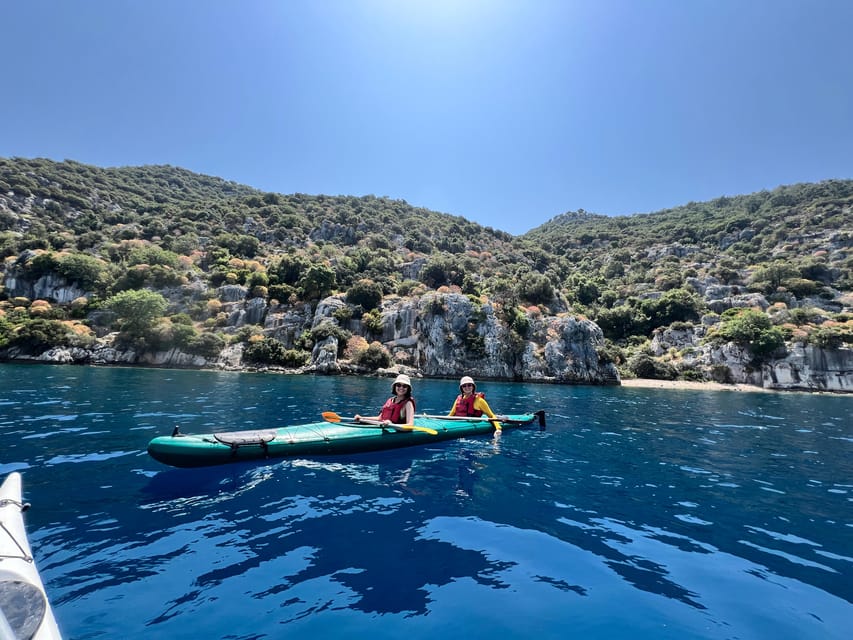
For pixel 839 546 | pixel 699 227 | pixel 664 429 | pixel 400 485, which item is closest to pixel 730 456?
pixel 664 429

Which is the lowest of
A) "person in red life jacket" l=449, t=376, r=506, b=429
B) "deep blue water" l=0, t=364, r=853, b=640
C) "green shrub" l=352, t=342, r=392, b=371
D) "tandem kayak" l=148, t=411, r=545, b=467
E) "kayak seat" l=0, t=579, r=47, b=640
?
"deep blue water" l=0, t=364, r=853, b=640

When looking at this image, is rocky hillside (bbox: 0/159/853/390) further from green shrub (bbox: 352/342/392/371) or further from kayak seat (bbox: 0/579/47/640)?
kayak seat (bbox: 0/579/47/640)

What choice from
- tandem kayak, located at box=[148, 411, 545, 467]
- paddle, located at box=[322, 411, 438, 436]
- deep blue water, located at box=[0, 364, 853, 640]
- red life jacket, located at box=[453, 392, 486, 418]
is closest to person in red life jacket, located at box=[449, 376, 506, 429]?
red life jacket, located at box=[453, 392, 486, 418]

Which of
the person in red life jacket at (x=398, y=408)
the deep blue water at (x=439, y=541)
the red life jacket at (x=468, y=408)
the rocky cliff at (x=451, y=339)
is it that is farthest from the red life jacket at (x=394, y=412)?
the rocky cliff at (x=451, y=339)

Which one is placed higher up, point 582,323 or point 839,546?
point 582,323

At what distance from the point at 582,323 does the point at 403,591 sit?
4751 cm

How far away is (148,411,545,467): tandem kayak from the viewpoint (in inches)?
284

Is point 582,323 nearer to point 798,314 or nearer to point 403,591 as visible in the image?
point 798,314

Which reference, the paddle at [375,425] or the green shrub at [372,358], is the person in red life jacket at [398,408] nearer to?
the paddle at [375,425]

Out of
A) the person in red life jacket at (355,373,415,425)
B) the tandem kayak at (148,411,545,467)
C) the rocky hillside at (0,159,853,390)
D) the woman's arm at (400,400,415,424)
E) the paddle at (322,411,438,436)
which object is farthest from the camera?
the rocky hillside at (0,159,853,390)

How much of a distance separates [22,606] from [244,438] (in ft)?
18.2

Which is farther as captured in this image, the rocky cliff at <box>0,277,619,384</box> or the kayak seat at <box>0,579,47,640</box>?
the rocky cliff at <box>0,277,619,384</box>

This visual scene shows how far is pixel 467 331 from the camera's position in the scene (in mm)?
46188

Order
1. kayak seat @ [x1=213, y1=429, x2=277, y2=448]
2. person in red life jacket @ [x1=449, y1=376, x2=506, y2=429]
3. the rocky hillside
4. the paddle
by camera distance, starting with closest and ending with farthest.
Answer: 1. kayak seat @ [x1=213, y1=429, x2=277, y2=448]
2. the paddle
3. person in red life jacket @ [x1=449, y1=376, x2=506, y2=429]
4. the rocky hillside
